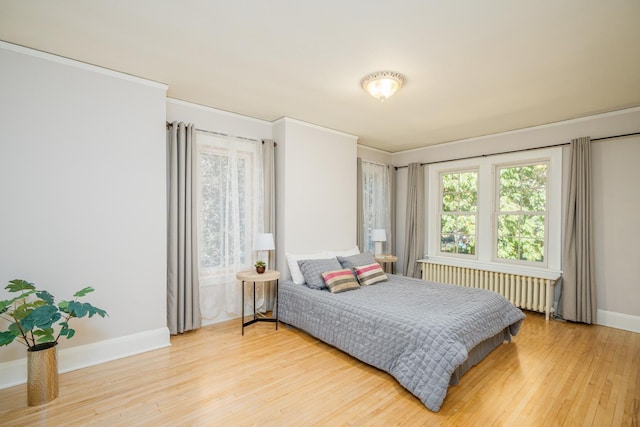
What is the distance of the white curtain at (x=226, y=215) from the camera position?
3.62 meters

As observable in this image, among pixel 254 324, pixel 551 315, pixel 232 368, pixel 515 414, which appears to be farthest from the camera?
pixel 551 315

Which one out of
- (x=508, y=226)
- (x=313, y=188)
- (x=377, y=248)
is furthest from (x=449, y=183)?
(x=313, y=188)

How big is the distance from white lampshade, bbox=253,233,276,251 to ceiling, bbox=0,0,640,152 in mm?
1554

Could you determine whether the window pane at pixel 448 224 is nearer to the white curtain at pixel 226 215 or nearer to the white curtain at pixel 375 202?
the white curtain at pixel 375 202

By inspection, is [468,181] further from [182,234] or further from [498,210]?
[182,234]

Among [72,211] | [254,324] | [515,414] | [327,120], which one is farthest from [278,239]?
[515,414]

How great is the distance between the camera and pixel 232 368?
8.73 ft

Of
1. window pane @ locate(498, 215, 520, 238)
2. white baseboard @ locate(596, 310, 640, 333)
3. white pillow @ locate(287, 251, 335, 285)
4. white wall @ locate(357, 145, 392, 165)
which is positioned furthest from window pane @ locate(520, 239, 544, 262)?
white pillow @ locate(287, 251, 335, 285)

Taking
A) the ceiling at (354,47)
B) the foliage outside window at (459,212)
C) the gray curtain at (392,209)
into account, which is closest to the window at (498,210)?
the foliage outside window at (459,212)

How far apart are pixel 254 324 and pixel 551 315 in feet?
12.8

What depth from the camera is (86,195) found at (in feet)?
8.65

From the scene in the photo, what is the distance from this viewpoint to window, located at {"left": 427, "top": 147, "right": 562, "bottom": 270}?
13.8ft

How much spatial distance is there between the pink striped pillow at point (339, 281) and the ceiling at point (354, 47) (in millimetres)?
1980

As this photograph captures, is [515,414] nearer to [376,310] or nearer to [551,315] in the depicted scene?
[376,310]
